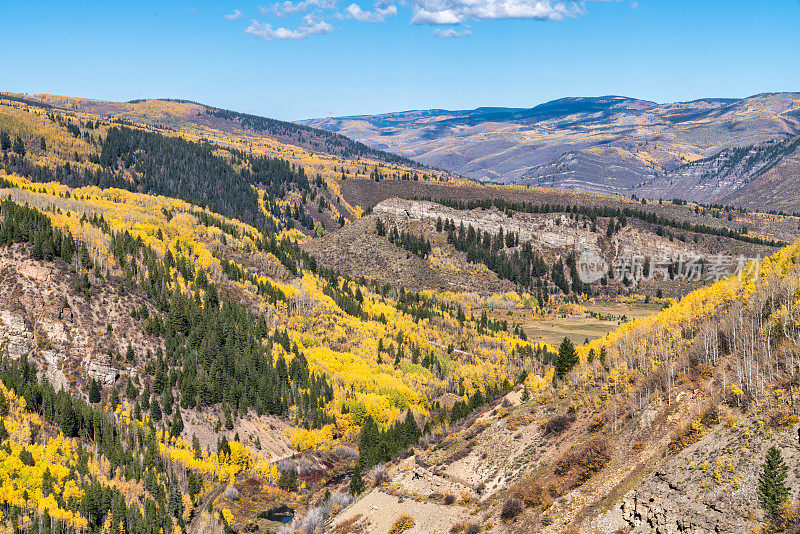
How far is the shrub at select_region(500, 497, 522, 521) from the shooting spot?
5781cm

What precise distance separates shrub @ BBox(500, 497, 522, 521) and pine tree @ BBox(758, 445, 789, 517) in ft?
68.2

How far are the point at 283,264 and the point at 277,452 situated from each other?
281 feet

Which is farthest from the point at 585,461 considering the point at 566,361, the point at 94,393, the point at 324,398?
the point at 94,393

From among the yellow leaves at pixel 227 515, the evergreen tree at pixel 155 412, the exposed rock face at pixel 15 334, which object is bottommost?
the yellow leaves at pixel 227 515

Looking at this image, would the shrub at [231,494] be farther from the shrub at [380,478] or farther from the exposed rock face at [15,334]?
the exposed rock face at [15,334]

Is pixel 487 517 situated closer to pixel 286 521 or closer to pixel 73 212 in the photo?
pixel 286 521

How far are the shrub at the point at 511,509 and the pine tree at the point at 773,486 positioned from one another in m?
20.8


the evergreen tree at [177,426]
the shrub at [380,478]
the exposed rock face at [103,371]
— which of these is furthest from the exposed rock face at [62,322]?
the shrub at [380,478]

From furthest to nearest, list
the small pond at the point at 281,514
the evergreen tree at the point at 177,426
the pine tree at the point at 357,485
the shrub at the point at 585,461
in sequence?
the evergreen tree at the point at 177,426
the small pond at the point at 281,514
the pine tree at the point at 357,485
the shrub at the point at 585,461

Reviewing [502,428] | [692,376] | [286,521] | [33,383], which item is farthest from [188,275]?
[692,376]

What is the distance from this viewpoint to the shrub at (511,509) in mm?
57812

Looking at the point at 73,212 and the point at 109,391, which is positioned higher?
the point at 73,212

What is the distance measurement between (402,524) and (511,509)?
13472 mm

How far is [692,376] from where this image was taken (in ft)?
202
